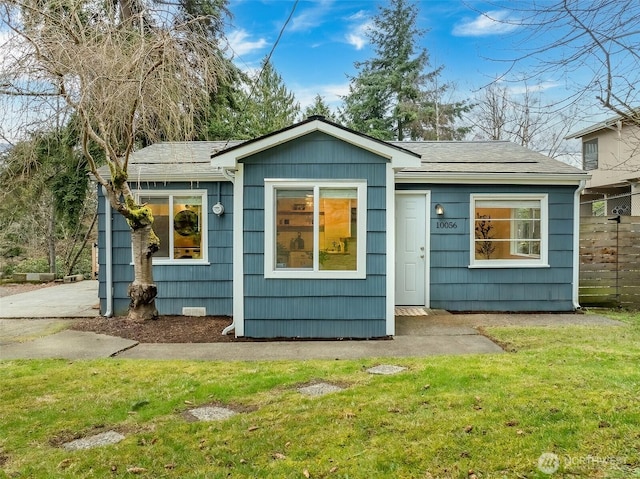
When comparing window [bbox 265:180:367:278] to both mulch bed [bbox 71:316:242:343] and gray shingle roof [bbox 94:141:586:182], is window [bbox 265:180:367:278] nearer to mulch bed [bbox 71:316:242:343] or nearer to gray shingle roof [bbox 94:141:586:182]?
mulch bed [bbox 71:316:242:343]

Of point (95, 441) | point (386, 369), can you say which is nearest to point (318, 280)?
point (386, 369)

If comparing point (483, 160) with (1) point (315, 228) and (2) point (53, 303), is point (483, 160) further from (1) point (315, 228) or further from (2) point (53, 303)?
(2) point (53, 303)

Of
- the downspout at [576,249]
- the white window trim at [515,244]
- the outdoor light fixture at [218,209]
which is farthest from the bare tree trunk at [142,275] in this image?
the downspout at [576,249]

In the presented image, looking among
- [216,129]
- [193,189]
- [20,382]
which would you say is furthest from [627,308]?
[216,129]

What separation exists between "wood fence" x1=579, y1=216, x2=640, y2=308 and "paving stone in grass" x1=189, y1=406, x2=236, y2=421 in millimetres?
6970

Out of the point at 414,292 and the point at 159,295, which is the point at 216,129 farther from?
the point at 414,292

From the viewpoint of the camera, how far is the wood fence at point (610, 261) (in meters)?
7.64

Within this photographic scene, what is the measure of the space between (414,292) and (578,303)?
2.95m

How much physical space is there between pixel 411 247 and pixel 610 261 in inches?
142

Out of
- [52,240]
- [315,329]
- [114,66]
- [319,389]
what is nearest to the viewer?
[319,389]

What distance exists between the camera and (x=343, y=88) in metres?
22.4

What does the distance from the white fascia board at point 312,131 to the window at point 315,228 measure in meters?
0.50

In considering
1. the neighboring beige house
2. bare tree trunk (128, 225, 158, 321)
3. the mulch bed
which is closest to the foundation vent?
the mulch bed

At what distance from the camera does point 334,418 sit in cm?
312
